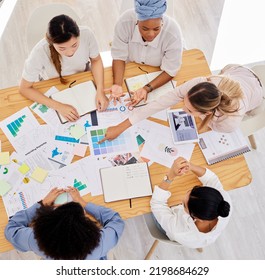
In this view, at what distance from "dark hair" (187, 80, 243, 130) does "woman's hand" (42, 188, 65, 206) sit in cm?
94

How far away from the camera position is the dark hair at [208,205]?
1.73 meters

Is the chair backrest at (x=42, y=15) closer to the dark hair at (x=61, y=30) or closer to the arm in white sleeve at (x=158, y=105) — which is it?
the dark hair at (x=61, y=30)

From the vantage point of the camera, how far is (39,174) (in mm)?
1996

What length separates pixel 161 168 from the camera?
204 cm

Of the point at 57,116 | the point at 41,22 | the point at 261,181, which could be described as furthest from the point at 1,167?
the point at 261,181

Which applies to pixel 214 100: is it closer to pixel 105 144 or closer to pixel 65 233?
pixel 105 144

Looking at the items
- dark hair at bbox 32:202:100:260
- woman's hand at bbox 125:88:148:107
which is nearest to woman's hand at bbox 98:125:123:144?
woman's hand at bbox 125:88:148:107

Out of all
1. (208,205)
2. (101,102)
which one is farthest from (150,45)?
(208,205)

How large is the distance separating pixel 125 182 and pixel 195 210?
1.52ft

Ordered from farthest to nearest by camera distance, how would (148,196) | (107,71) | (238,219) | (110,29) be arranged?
(110,29), (238,219), (107,71), (148,196)

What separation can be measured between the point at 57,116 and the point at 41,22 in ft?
2.61

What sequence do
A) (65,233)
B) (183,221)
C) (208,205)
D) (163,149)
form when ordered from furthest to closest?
(163,149) < (183,221) < (208,205) < (65,233)

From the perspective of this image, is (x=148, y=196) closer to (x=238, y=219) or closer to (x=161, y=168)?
(x=161, y=168)

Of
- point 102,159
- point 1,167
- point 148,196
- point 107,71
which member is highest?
point 107,71
